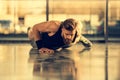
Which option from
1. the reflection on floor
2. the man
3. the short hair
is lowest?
the reflection on floor

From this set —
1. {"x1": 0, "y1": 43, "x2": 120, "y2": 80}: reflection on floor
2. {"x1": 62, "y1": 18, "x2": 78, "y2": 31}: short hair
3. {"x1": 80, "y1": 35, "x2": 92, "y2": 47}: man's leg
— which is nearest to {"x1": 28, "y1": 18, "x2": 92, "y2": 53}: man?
{"x1": 62, "y1": 18, "x2": 78, "y2": 31}: short hair

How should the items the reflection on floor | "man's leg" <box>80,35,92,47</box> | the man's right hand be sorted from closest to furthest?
the reflection on floor < the man's right hand < "man's leg" <box>80,35,92,47</box>

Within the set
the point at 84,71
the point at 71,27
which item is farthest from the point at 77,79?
the point at 71,27

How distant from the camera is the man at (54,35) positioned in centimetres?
1555

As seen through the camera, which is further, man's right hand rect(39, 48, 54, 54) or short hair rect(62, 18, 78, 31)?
short hair rect(62, 18, 78, 31)

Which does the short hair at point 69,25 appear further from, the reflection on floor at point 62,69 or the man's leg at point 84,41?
the reflection on floor at point 62,69

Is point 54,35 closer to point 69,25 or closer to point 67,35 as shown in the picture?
point 67,35

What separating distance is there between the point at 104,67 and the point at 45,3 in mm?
13689

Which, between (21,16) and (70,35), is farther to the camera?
(21,16)

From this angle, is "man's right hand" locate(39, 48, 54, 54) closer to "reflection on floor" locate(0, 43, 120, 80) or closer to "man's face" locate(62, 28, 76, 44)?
"man's face" locate(62, 28, 76, 44)

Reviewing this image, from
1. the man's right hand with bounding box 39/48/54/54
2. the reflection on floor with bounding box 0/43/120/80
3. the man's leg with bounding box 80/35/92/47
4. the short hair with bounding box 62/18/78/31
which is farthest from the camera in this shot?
the man's leg with bounding box 80/35/92/47

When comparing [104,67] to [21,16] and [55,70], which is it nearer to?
[55,70]

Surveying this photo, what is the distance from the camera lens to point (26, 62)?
12.8m

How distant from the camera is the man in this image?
15.6m
